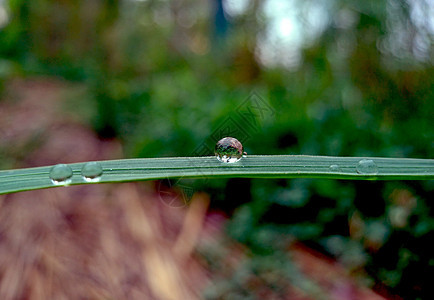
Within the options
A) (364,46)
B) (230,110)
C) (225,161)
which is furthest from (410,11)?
(225,161)

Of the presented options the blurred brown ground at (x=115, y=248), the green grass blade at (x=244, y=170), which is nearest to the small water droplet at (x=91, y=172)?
the green grass blade at (x=244, y=170)

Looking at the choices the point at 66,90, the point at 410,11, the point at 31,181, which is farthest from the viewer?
the point at 66,90

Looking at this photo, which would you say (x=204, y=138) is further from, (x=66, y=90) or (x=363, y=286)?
(x=66, y=90)

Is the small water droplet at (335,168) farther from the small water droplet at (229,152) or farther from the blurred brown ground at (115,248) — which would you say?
the blurred brown ground at (115,248)

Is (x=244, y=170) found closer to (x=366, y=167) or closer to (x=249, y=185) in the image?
(x=366, y=167)

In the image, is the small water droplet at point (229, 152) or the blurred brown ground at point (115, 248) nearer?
the small water droplet at point (229, 152)

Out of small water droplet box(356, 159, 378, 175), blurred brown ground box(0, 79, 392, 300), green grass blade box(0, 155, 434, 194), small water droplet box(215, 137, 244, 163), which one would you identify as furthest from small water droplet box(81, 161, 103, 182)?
blurred brown ground box(0, 79, 392, 300)
